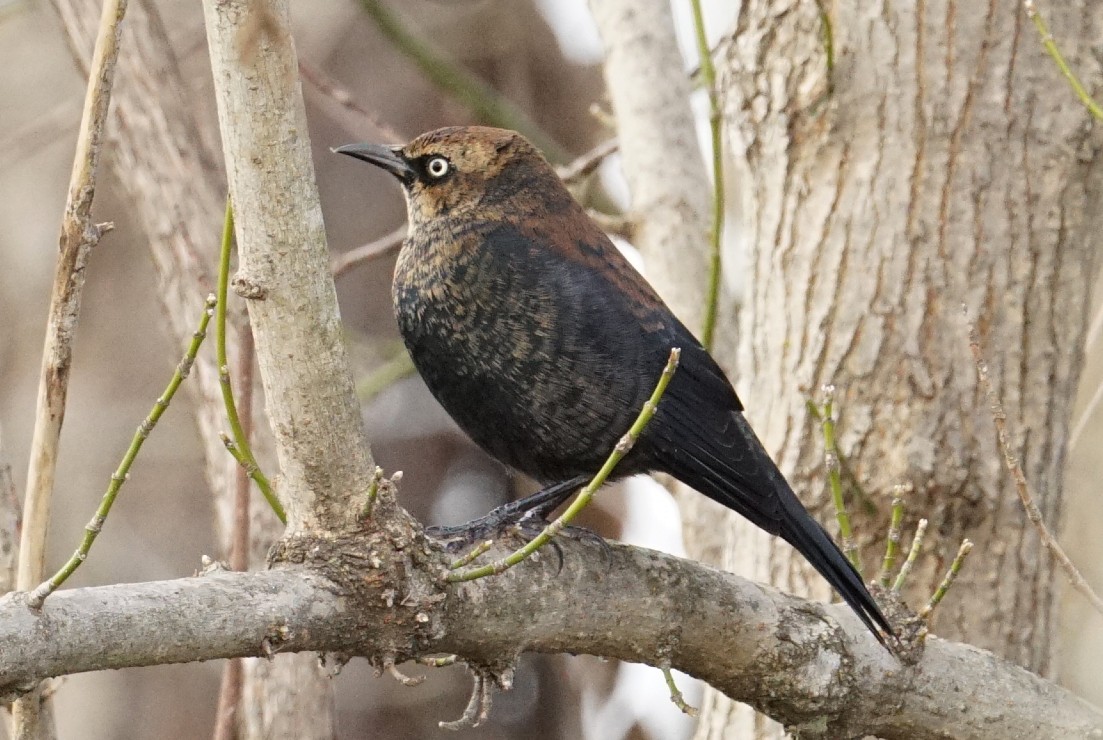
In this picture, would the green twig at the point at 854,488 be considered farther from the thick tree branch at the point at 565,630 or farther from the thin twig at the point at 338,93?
the thin twig at the point at 338,93

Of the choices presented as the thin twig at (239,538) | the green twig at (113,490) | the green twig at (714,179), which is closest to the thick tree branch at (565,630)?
the green twig at (113,490)

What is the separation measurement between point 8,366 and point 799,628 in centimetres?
472

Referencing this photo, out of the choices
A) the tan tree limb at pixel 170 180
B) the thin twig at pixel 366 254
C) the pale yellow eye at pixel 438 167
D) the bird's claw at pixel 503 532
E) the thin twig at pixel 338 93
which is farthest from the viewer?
the thin twig at pixel 338 93

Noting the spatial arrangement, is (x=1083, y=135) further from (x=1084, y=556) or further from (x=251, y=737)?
(x=1084, y=556)

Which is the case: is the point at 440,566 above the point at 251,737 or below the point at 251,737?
above

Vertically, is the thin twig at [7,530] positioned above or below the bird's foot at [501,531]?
below

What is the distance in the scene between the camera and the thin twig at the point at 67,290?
75.6 inches

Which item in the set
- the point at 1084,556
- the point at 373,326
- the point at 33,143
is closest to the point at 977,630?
the point at 1084,556

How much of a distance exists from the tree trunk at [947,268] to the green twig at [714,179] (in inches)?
6.4

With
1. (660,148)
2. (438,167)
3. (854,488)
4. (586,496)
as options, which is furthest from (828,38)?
(586,496)

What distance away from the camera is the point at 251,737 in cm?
316

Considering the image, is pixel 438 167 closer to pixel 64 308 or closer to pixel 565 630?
pixel 565 630

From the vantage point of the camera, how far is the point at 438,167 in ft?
11.6

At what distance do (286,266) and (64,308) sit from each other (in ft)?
1.09
